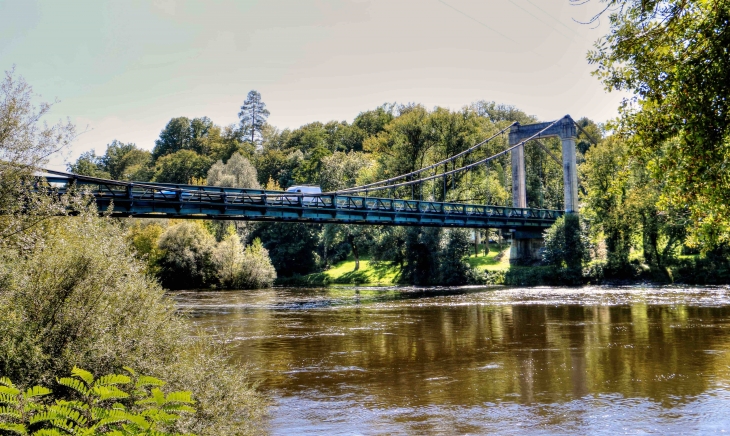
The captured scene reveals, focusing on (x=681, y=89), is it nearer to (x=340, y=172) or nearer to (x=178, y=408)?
(x=178, y=408)

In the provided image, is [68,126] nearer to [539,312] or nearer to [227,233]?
[539,312]

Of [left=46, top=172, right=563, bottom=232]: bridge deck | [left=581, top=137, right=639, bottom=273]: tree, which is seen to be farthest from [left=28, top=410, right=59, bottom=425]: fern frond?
[left=581, top=137, right=639, bottom=273]: tree

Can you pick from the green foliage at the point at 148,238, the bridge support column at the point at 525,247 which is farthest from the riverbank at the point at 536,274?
the green foliage at the point at 148,238

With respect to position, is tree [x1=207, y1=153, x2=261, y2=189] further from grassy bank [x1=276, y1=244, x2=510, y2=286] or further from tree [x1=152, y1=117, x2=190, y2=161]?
tree [x1=152, y1=117, x2=190, y2=161]

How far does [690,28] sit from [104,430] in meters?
8.35

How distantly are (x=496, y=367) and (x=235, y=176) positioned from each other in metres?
49.6

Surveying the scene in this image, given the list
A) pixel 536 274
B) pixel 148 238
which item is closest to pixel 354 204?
pixel 536 274

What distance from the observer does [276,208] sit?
3431 cm

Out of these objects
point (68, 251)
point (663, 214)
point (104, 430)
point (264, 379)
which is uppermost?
point (663, 214)

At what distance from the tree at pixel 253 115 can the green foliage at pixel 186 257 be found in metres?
52.5

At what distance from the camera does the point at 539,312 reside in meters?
24.9

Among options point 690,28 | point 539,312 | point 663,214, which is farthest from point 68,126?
point 663,214

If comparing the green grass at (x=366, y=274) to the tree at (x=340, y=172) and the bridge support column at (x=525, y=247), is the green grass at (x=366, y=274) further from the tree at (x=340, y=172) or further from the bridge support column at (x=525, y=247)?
the bridge support column at (x=525, y=247)

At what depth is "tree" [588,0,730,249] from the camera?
24.4 feet
